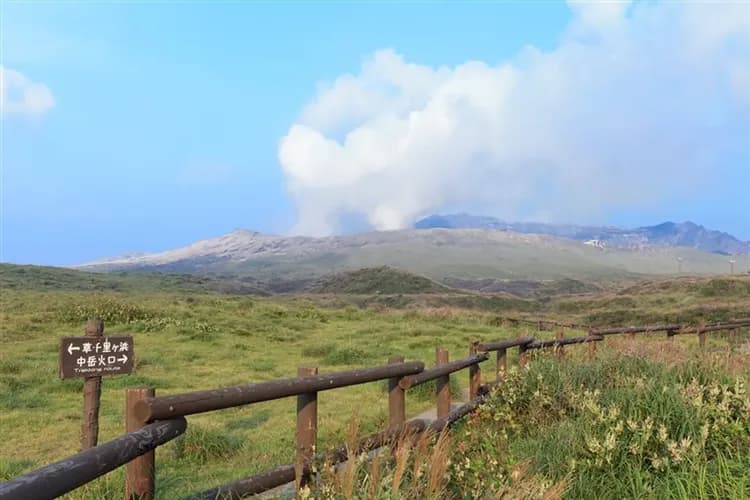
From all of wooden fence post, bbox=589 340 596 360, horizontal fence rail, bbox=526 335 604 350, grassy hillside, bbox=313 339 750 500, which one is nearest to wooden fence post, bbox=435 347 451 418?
grassy hillside, bbox=313 339 750 500

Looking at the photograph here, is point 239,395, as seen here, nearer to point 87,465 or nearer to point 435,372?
point 87,465

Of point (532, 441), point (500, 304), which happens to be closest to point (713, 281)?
point (500, 304)

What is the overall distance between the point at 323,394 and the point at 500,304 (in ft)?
232

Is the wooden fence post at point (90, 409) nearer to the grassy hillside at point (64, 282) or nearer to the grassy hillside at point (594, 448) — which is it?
the grassy hillside at point (594, 448)

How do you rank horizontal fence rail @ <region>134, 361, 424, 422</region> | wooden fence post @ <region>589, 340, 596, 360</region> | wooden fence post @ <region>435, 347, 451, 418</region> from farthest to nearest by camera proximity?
1. wooden fence post @ <region>589, 340, 596, 360</region>
2. wooden fence post @ <region>435, 347, 451, 418</region>
3. horizontal fence rail @ <region>134, 361, 424, 422</region>

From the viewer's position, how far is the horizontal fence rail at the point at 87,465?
7.42 ft

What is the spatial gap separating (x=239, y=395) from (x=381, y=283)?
11376 centimetres

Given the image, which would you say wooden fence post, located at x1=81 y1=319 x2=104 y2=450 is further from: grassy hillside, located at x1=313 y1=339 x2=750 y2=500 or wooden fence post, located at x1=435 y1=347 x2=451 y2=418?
grassy hillside, located at x1=313 y1=339 x2=750 y2=500

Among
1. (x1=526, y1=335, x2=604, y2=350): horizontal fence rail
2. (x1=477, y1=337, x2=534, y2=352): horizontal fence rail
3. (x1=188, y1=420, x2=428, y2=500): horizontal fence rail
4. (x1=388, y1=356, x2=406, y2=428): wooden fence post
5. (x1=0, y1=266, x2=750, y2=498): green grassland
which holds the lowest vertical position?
(x1=0, y1=266, x2=750, y2=498): green grassland

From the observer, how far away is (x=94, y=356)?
718cm

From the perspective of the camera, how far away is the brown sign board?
698cm

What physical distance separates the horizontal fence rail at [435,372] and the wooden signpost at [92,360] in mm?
3732

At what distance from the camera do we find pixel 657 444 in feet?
16.0

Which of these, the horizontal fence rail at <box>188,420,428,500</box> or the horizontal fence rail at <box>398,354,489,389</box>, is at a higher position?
the horizontal fence rail at <box>398,354,489,389</box>
